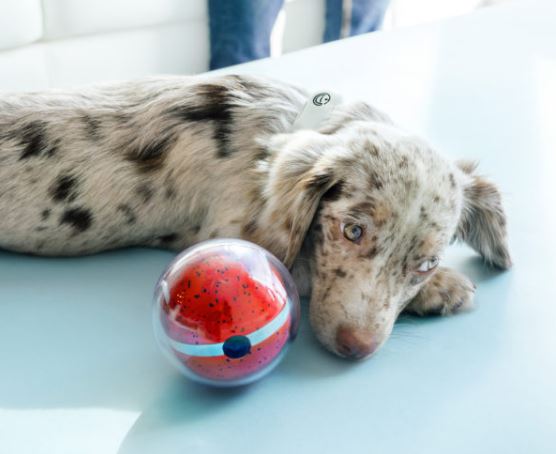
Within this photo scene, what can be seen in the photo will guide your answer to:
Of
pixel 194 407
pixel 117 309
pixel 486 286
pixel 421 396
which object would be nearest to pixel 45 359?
pixel 117 309

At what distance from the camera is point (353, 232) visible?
137 centimetres

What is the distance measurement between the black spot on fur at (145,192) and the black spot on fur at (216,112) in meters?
0.17

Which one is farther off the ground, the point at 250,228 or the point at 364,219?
the point at 364,219

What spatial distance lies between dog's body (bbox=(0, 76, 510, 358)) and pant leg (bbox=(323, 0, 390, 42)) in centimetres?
233

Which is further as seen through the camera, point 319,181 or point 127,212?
point 127,212

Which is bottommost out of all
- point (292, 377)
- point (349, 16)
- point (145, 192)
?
point (349, 16)

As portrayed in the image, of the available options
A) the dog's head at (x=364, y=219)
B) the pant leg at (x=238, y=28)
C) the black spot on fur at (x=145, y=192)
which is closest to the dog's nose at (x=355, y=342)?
the dog's head at (x=364, y=219)

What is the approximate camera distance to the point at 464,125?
2305mm

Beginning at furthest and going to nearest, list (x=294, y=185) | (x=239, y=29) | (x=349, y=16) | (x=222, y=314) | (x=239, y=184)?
(x=349, y=16)
(x=239, y=29)
(x=239, y=184)
(x=294, y=185)
(x=222, y=314)

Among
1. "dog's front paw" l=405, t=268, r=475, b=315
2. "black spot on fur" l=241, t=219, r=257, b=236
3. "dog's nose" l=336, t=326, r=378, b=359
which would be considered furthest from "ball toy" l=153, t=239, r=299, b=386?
"dog's front paw" l=405, t=268, r=475, b=315

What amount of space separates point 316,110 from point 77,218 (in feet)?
1.91

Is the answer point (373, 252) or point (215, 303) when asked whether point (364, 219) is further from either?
point (215, 303)

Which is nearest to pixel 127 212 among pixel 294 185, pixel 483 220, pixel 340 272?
pixel 294 185

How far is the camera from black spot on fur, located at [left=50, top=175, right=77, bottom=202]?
1.58 metres
